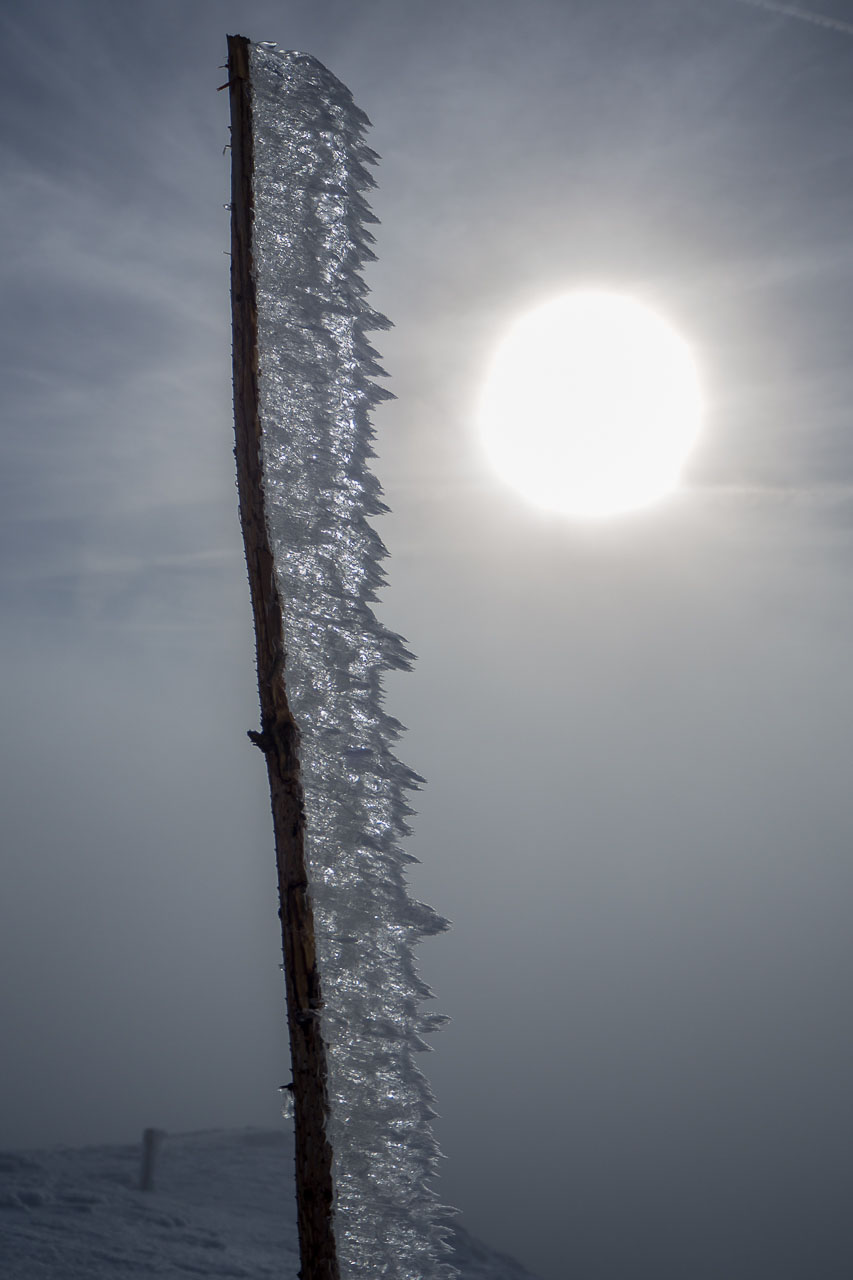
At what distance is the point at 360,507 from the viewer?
2.12 m

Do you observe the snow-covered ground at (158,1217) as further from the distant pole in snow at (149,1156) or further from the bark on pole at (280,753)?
the bark on pole at (280,753)

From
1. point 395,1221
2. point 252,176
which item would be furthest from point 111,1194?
point 252,176

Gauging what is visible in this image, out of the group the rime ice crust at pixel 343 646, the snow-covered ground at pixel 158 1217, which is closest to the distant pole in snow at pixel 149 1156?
the snow-covered ground at pixel 158 1217

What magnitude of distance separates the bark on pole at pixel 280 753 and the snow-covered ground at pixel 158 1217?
5322mm

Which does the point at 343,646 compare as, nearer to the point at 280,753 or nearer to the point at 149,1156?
the point at 280,753

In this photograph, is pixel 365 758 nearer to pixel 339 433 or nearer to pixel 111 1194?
pixel 339 433

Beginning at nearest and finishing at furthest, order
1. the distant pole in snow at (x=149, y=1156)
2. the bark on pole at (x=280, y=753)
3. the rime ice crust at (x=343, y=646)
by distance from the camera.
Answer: the bark on pole at (x=280, y=753) → the rime ice crust at (x=343, y=646) → the distant pole in snow at (x=149, y=1156)

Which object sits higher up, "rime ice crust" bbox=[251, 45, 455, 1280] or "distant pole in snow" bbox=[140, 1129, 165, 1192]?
"rime ice crust" bbox=[251, 45, 455, 1280]

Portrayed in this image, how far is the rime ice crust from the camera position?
5.69ft

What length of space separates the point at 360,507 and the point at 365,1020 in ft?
3.98

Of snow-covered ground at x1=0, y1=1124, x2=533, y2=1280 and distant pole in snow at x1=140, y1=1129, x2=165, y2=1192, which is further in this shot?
distant pole in snow at x1=140, y1=1129, x2=165, y2=1192

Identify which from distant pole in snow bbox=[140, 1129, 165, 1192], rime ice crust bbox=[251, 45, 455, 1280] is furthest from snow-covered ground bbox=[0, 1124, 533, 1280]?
rime ice crust bbox=[251, 45, 455, 1280]

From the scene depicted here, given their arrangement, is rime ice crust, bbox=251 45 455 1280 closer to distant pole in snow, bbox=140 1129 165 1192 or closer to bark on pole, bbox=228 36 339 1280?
bark on pole, bbox=228 36 339 1280

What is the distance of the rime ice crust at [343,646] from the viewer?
68.2 inches
